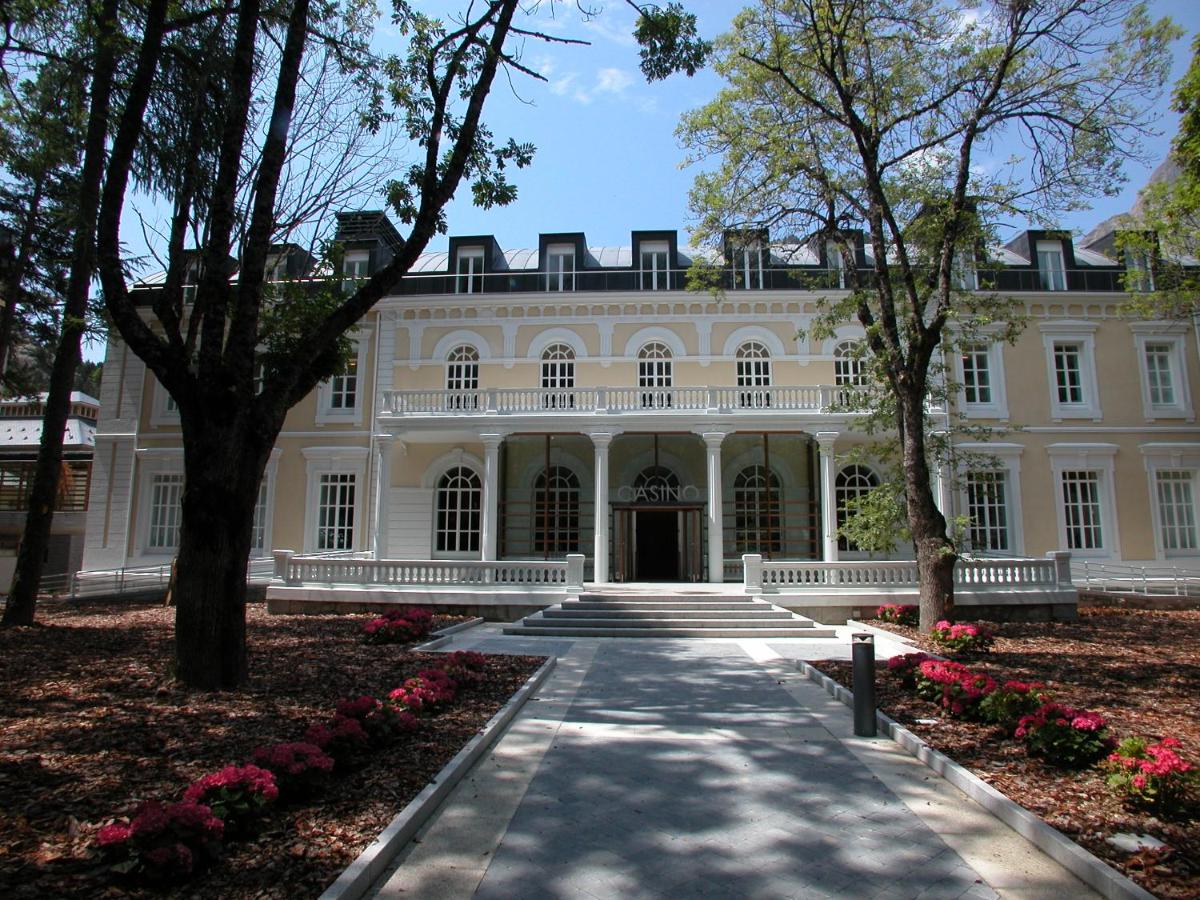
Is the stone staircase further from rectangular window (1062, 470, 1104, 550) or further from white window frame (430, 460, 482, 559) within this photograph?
rectangular window (1062, 470, 1104, 550)

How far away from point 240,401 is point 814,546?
54.9ft

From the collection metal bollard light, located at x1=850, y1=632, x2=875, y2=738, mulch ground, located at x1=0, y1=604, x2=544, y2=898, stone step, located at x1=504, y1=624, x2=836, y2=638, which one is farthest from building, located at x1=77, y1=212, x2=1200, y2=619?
metal bollard light, located at x1=850, y1=632, x2=875, y2=738

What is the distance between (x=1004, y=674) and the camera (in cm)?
903

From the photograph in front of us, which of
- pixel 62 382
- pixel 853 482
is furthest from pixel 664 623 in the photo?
pixel 62 382

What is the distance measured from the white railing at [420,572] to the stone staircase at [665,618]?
1.19 metres

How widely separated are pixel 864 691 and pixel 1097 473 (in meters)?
18.6

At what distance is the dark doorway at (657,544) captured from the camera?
21.1 metres

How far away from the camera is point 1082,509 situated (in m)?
20.2

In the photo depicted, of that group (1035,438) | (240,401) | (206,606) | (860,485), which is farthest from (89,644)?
(1035,438)

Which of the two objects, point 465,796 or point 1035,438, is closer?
point 465,796

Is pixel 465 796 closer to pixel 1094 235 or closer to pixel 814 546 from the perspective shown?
pixel 814 546

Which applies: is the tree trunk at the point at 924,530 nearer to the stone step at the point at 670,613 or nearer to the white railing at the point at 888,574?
the stone step at the point at 670,613

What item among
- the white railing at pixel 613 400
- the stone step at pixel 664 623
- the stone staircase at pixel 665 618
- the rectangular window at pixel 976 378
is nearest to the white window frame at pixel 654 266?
the white railing at pixel 613 400

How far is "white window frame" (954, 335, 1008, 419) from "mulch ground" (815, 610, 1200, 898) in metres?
7.64
